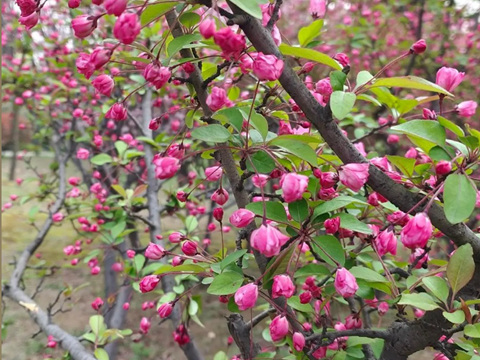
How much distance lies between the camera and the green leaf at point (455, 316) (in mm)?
832

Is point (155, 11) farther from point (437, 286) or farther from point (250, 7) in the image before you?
point (437, 286)

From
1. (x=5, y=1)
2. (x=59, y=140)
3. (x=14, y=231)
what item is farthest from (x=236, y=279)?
(x=14, y=231)

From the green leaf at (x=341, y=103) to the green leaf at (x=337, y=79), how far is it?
54 mm

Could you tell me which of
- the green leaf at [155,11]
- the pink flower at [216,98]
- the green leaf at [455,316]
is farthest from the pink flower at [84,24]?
the green leaf at [455,316]

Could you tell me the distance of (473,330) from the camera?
2.79 feet

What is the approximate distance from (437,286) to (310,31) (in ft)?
2.47

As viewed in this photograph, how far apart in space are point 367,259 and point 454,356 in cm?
34

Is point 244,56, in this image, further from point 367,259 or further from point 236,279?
point 367,259

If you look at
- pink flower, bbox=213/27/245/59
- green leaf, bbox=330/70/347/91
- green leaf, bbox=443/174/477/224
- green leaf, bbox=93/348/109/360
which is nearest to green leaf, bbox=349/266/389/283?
green leaf, bbox=443/174/477/224

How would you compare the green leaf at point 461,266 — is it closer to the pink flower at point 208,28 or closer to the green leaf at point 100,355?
the pink flower at point 208,28

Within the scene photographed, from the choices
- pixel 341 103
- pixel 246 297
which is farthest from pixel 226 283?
pixel 341 103

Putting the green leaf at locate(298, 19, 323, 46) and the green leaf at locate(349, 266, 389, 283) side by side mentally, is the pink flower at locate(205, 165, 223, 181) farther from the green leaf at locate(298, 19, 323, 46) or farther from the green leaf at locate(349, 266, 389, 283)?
the green leaf at locate(298, 19, 323, 46)

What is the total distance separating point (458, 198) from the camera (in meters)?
0.72

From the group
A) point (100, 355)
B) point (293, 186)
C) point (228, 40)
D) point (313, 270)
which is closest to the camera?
point (228, 40)
